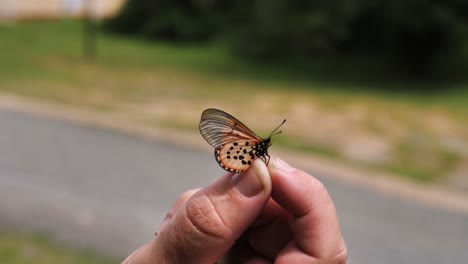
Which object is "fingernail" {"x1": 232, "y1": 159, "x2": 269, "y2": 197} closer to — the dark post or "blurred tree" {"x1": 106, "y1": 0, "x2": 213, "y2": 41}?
the dark post

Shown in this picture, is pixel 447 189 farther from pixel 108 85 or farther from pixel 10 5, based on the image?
pixel 10 5

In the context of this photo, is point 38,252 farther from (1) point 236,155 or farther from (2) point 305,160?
(2) point 305,160

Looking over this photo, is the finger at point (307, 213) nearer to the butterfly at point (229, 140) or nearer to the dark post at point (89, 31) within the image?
the butterfly at point (229, 140)

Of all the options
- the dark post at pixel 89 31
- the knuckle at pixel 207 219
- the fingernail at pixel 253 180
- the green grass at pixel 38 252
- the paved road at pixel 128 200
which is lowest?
the dark post at pixel 89 31

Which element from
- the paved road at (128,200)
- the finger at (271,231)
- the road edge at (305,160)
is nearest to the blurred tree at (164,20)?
the road edge at (305,160)

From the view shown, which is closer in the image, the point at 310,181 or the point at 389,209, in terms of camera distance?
the point at 310,181

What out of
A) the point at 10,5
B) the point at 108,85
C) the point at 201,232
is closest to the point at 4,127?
the point at 108,85

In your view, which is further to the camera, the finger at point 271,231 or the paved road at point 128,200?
the paved road at point 128,200

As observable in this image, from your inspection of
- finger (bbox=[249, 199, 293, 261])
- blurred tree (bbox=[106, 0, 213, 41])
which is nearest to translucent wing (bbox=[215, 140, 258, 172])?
finger (bbox=[249, 199, 293, 261])
